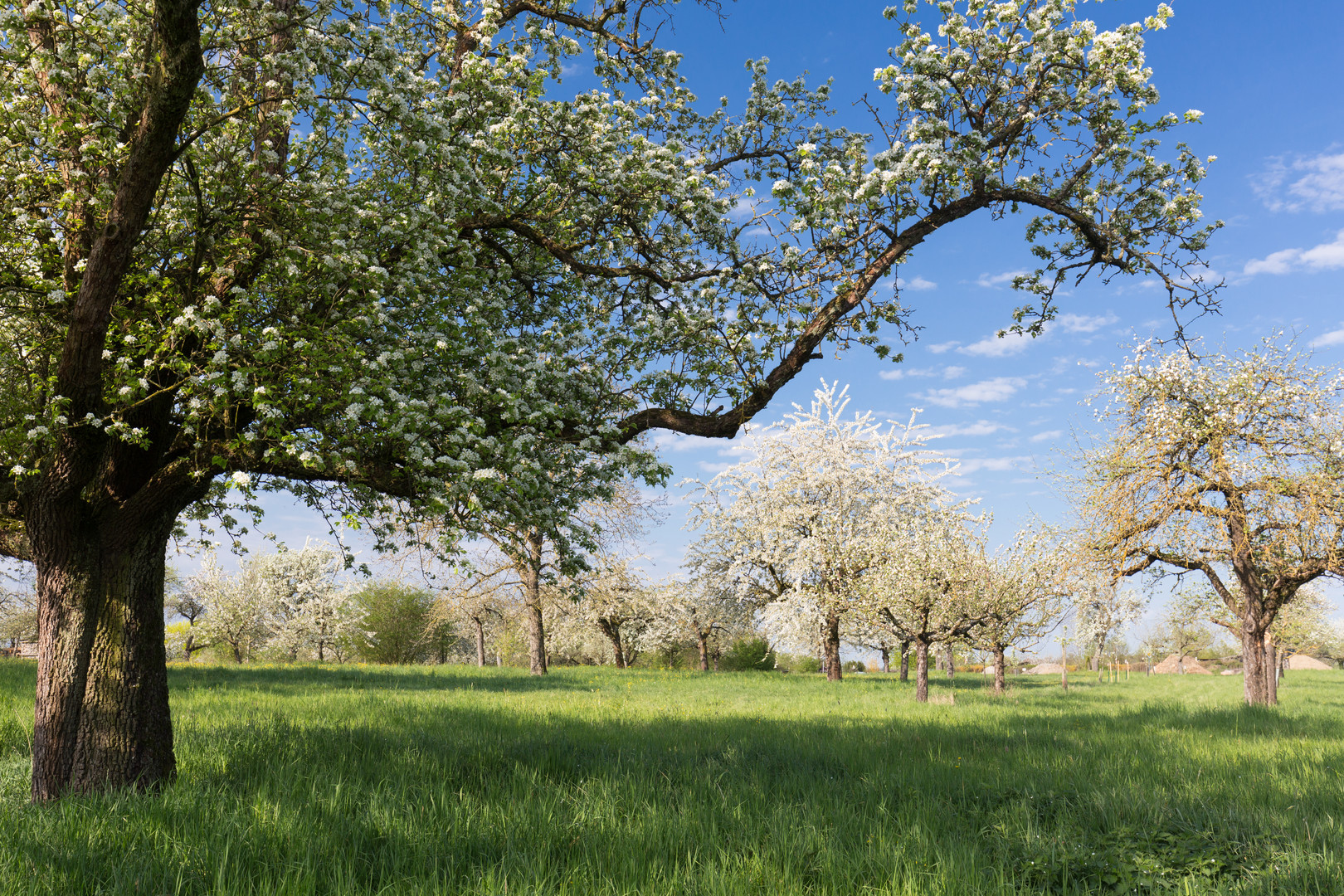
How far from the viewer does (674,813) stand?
6461mm

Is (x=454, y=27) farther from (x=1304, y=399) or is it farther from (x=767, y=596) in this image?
(x=767, y=596)

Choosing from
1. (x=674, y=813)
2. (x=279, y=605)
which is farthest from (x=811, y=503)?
(x=279, y=605)

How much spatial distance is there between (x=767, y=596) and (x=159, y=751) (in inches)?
1400

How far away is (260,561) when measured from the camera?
60.6m

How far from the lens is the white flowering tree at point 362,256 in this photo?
6.57 metres

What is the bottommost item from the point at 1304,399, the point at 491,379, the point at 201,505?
the point at 201,505

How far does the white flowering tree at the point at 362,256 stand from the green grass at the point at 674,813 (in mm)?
2427

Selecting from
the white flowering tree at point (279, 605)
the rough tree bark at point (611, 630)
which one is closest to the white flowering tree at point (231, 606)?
the white flowering tree at point (279, 605)

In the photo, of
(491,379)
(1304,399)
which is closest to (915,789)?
(491,379)

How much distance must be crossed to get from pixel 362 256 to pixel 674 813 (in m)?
5.96

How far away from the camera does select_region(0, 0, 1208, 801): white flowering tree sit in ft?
21.5

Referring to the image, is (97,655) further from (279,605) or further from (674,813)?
(279,605)

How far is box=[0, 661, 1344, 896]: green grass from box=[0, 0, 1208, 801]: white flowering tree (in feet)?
7.96

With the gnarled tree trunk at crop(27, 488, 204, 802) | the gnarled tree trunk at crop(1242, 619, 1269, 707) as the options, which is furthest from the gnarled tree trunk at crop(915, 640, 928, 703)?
the gnarled tree trunk at crop(27, 488, 204, 802)
